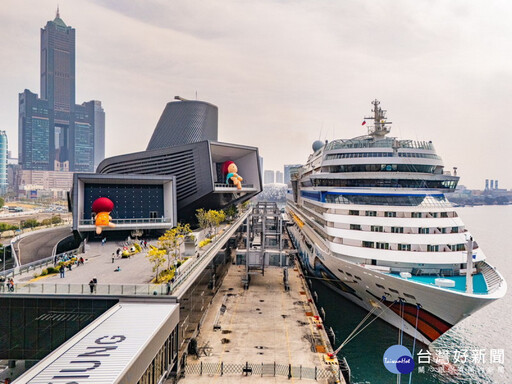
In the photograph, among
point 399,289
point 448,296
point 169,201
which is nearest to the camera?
point 448,296

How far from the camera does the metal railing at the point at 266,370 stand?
20.4 m

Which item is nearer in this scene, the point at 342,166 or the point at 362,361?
the point at 362,361

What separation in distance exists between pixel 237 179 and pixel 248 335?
38462mm

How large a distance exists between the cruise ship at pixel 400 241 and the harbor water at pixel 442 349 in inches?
57.1

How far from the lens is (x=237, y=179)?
204 feet

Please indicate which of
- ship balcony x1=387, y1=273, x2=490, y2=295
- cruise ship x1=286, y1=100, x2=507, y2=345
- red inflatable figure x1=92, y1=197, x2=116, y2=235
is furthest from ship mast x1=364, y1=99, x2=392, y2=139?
red inflatable figure x1=92, y1=197, x2=116, y2=235

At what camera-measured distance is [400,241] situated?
28.0 metres

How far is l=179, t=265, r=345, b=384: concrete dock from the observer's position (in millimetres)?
20641

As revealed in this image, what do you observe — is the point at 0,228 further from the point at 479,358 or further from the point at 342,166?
the point at 479,358

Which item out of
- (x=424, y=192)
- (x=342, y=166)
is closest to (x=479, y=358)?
(x=424, y=192)

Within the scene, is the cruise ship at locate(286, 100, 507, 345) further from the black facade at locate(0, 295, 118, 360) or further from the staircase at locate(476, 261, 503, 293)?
the black facade at locate(0, 295, 118, 360)

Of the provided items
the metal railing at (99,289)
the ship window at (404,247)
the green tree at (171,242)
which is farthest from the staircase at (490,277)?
the green tree at (171,242)

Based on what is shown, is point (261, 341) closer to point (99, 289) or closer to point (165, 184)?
point (99, 289)

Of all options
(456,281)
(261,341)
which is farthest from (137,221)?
(456,281)
